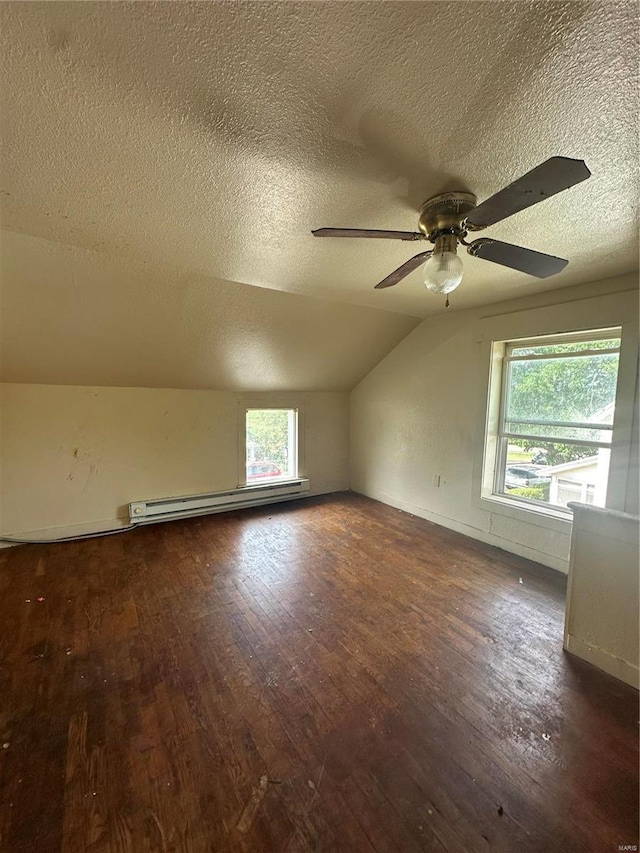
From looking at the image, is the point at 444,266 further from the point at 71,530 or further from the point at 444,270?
the point at 71,530

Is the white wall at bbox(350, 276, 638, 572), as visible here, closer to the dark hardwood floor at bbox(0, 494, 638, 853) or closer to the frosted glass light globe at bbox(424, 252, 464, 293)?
the dark hardwood floor at bbox(0, 494, 638, 853)

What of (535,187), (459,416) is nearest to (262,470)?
(459,416)

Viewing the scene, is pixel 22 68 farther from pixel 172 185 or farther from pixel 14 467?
pixel 14 467

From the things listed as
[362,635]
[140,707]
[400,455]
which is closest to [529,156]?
[362,635]

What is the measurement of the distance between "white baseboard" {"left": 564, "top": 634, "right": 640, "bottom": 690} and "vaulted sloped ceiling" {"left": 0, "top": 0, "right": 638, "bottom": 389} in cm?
219

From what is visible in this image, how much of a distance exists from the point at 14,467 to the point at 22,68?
3.18 metres

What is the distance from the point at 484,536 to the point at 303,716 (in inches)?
96.1

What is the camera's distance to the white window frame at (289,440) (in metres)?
4.19

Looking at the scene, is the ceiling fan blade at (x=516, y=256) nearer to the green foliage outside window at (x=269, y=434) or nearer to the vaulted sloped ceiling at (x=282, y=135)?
the vaulted sloped ceiling at (x=282, y=135)

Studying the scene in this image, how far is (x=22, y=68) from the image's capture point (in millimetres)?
912

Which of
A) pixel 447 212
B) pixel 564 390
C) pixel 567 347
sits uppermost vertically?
pixel 447 212

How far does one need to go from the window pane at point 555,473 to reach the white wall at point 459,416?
7.3 inches

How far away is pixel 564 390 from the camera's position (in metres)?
2.78

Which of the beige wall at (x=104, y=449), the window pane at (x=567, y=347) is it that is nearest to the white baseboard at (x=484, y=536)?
the window pane at (x=567, y=347)
